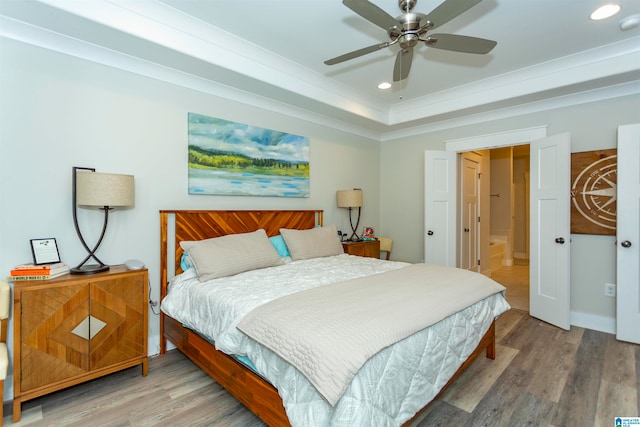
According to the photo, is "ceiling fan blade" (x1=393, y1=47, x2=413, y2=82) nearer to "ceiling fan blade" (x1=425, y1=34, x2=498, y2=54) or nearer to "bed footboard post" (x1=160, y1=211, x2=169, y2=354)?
"ceiling fan blade" (x1=425, y1=34, x2=498, y2=54)

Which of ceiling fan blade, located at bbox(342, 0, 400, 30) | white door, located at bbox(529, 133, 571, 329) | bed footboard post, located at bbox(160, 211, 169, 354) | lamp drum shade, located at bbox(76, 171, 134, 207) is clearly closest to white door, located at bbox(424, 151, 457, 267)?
white door, located at bbox(529, 133, 571, 329)

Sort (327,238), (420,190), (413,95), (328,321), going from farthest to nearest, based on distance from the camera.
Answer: (420,190) < (413,95) < (327,238) < (328,321)

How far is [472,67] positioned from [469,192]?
2.39 metres

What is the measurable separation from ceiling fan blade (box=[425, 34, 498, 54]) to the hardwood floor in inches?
91.3

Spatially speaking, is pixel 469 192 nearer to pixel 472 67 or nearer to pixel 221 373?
pixel 472 67

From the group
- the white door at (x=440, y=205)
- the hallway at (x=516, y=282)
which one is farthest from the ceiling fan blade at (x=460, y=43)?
the hallway at (x=516, y=282)

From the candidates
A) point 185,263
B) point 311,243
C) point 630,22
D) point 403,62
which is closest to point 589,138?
point 630,22

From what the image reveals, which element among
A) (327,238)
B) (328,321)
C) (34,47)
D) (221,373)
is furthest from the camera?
(327,238)

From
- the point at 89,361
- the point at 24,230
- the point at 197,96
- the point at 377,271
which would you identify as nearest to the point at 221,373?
the point at 89,361

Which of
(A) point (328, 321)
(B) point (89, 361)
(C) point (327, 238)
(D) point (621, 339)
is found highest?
(C) point (327, 238)

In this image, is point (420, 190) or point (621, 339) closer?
point (621, 339)

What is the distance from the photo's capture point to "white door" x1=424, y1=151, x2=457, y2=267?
13.8 feet

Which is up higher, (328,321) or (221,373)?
(328,321)

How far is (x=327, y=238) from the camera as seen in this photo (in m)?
3.45
